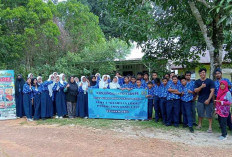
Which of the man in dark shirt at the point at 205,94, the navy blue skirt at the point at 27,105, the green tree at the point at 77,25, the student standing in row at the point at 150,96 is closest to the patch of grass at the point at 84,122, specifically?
the navy blue skirt at the point at 27,105

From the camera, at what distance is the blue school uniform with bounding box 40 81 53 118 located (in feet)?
26.5

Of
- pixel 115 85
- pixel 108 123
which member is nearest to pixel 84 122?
pixel 108 123

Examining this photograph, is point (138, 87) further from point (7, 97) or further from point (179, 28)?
point (7, 97)

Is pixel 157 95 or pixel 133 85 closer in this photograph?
pixel 157 95

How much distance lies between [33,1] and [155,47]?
26.5ft

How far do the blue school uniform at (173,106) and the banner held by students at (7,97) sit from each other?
5.71 meters

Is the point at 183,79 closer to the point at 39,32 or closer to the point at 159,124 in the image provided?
the point at 159,124

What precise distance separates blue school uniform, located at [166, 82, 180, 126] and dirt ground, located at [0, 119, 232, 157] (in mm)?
727

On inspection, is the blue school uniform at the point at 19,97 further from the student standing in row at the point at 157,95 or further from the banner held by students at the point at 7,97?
the student standing in row at the point at 157,95

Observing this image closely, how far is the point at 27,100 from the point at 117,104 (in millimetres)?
3271

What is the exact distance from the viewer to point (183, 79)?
21.3 feet

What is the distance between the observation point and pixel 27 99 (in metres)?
8.23

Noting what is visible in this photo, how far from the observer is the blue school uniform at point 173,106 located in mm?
6559

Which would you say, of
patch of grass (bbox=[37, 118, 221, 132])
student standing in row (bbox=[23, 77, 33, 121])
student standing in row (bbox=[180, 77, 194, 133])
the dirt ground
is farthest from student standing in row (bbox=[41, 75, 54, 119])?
student standing in row (bbox=[180, 77, 194, 133])
